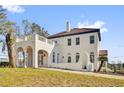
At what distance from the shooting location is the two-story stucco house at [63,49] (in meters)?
19.5

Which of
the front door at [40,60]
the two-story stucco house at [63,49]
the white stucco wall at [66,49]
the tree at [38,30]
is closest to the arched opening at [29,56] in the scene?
the two-story stucco house at [63,49]

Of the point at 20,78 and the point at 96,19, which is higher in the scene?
the point at 96,19

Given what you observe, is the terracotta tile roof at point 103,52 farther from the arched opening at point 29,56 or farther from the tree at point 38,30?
the arched opening at point 29,56

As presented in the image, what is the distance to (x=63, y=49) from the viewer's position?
2159 centimetres

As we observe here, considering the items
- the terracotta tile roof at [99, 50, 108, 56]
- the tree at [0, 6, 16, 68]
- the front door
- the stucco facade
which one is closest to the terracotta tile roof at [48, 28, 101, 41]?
the stucco facade

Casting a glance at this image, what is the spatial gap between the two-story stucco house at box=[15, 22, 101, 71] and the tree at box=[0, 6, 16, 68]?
1448 millimetres

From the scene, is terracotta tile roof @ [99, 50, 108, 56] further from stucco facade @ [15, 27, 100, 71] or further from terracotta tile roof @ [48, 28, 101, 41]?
terracotta tile roof @ [48, 28, 101, 41]

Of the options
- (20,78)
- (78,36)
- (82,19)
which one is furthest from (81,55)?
(20,78)

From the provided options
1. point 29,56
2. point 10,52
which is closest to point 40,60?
point 29,56

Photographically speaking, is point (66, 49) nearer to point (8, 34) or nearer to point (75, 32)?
point (75, 32)

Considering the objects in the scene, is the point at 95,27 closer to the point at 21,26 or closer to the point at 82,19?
the point at 82,19

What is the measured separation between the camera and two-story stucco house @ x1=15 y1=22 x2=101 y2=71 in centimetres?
1947
